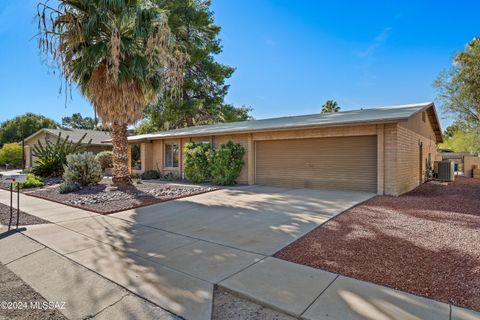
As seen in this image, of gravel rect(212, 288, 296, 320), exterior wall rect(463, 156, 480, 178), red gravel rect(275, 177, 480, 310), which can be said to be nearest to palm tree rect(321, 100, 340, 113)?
exterior wall rect(463, 156, 480, 178)

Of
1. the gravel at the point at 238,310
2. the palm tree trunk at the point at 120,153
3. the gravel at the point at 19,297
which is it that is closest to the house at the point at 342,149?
the palm tree trunk at the point at 120,153

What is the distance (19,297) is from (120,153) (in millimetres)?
8037

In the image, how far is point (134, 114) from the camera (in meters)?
10.3

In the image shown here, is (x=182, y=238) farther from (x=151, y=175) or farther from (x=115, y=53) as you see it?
(x=151, y=175)

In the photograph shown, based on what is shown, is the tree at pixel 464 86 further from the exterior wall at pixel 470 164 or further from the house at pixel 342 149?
the house at pixel 342 149

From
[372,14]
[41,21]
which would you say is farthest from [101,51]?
[372,14]

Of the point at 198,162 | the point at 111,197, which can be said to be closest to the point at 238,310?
the point at 111,197

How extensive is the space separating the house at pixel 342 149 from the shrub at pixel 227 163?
446 millimetres

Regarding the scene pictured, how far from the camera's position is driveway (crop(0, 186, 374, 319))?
324cm

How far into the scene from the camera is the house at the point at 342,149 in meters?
9.42

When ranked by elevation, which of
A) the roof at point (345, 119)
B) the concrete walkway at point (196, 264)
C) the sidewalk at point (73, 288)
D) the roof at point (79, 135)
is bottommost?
the sidewalk at point (73, 288)

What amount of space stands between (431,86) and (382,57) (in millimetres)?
8965

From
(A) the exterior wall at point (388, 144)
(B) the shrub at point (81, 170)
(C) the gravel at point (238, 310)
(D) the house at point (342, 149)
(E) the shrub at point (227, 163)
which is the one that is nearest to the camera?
(C) the gravel at point (238, 310)

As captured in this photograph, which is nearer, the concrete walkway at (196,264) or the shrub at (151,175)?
the concrete walkway at (196,264)
